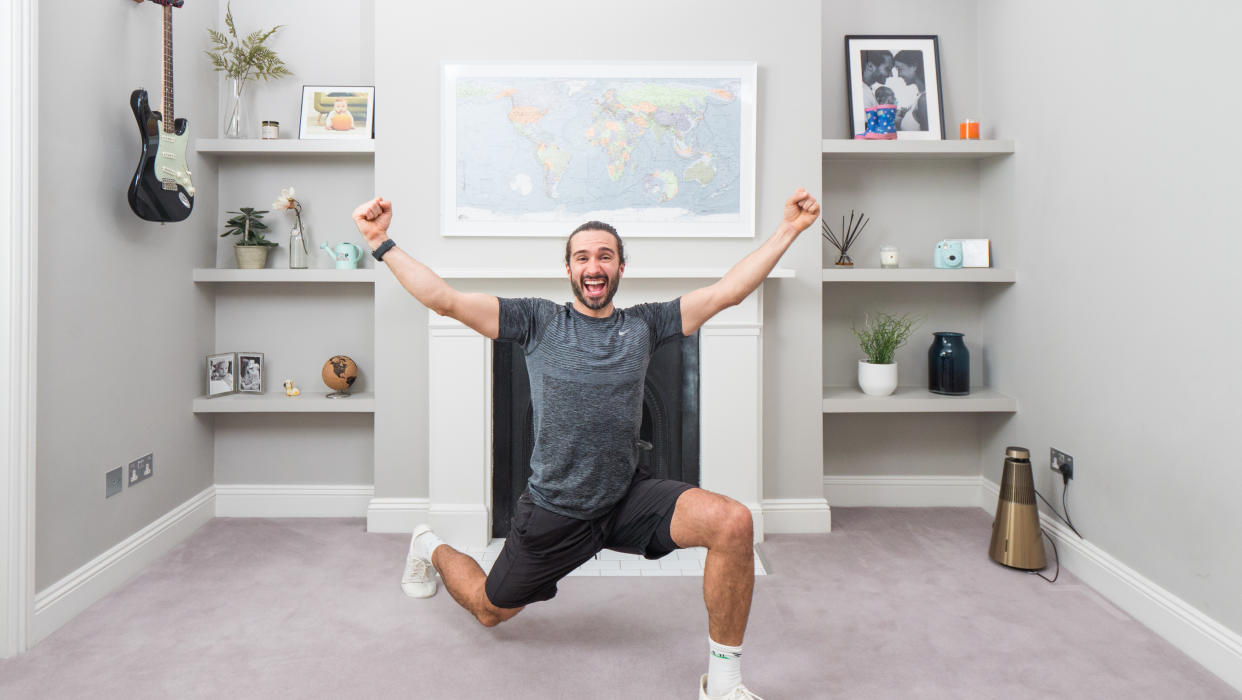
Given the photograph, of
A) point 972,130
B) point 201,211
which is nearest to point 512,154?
point 201,211

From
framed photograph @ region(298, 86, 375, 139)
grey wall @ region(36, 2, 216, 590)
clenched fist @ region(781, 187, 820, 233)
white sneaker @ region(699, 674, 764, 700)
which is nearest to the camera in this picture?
white sneaker @ region(699, 674, 764, 700)

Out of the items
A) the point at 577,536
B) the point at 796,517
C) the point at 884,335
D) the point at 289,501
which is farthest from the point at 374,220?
the point at 884,335

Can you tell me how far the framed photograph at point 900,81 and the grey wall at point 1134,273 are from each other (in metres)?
0.33

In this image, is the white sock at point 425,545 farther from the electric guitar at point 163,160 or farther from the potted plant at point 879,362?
the potted plant at point 879,362

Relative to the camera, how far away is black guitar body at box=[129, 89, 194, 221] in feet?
8.30

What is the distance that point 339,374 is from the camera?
10.5ft

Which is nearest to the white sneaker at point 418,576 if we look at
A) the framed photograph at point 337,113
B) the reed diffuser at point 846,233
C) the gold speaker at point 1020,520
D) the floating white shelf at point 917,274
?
the framed photograph at point 337,113

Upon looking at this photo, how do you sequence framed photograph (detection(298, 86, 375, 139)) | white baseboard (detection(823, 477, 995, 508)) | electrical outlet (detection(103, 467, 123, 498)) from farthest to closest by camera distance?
white baseboard (detection(823, 477, 995, 508)) < framed photograph (detection(298, 86, 375, 139)) < electrical outlet (detection(103, 467, 123, 498))

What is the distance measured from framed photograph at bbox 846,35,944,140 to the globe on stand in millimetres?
2599

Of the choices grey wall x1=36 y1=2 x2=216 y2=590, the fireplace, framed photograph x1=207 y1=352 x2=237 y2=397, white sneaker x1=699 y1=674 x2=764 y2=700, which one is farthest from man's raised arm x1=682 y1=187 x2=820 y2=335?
framed photograph x1=207 y1=352 x2=237 y2=397

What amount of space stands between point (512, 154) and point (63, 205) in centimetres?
157

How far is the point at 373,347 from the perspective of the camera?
3.41 meters

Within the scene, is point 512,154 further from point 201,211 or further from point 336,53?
point 201,211

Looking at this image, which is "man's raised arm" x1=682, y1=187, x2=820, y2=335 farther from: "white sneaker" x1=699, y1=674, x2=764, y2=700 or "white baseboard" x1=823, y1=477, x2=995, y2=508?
"white baseboard" x1=823, y1=477, x2=995, y2=508
